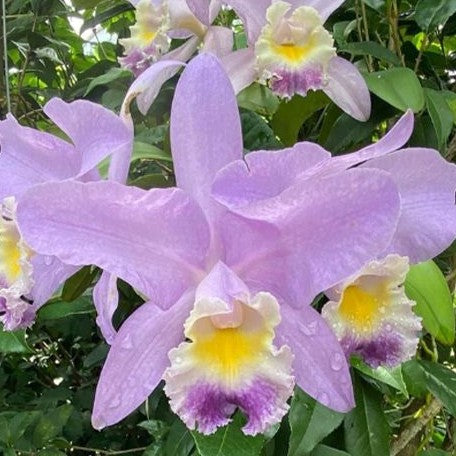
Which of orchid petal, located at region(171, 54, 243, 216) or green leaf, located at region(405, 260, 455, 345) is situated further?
green leaf, located at region(405, 260, 455, 345)

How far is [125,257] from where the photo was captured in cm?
51

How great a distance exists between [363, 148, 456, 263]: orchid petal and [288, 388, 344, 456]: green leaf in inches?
9.4

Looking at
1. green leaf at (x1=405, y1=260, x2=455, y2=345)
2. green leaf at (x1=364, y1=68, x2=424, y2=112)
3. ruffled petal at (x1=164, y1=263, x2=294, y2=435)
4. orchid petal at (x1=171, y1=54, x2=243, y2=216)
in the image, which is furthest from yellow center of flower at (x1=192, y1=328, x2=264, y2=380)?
green leaf at (x1=364, y1=68, x2=424, y2=112)

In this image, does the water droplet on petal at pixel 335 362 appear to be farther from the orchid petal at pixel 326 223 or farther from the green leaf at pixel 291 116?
the green leaf at pixel 291 116

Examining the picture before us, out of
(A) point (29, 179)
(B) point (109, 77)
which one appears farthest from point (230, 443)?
(B) point (109, 77)

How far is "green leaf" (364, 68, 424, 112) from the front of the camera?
737mm

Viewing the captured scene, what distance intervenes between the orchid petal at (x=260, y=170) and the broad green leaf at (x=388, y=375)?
0.29 m

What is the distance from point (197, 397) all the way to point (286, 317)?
0.10m

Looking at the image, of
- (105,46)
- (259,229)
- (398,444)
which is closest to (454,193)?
(259,229)

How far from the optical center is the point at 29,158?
1.91 feet

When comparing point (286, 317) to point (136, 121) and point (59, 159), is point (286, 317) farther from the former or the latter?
point (136, 121)

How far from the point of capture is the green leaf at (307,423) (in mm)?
730

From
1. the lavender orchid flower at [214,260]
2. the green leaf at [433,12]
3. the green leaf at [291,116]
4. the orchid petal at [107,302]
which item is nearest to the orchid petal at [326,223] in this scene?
the lavender orchid flower at [214,260]

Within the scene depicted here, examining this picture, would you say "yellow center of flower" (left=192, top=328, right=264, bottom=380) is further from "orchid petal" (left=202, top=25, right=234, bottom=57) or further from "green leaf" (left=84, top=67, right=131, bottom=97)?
"green leaf" (left=84, top=67, right=131, bottom=97)
